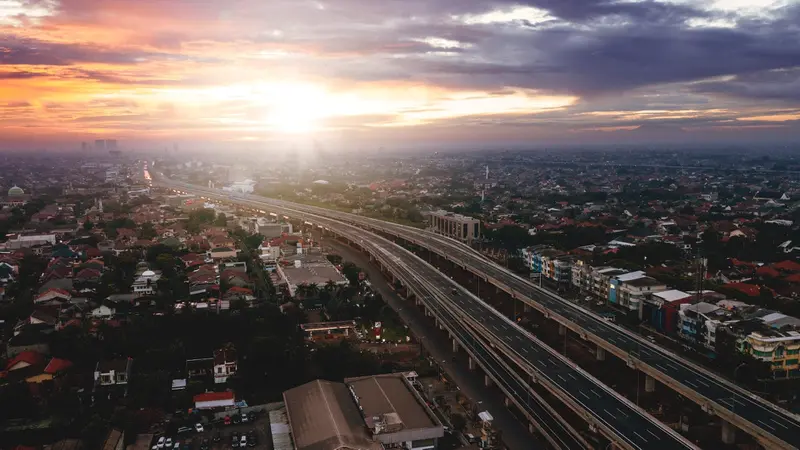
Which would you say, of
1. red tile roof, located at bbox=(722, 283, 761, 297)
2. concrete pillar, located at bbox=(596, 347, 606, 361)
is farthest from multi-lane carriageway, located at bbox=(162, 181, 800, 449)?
red tile roof, located at bbox=(722, 283, 761, 297)

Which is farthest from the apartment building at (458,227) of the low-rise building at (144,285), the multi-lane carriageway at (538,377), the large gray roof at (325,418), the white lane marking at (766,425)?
the white lane marking at (766,425)

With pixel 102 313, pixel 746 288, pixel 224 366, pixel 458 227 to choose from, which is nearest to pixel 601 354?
pixel 746 288

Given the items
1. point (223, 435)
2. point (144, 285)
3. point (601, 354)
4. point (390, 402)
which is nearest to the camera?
point (223, 435)

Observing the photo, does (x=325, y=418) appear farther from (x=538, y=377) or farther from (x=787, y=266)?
(x=787, y=266)

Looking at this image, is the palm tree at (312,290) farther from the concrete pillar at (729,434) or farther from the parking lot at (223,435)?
the concrete pillar at (729,434)

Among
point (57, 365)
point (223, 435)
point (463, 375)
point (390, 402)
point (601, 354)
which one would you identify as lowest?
point (463, 375)

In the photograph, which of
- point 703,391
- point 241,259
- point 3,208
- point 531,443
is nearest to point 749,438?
point 703,391
